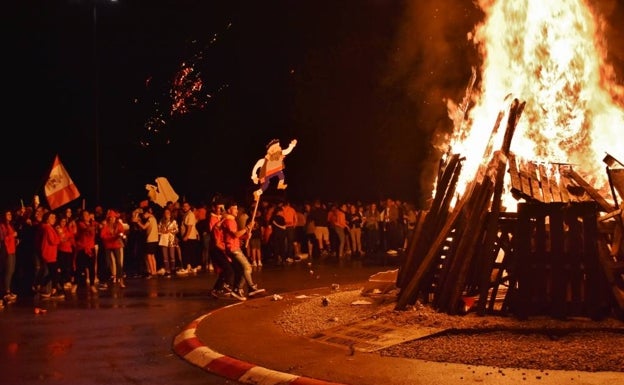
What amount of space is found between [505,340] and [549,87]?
16.6 feet

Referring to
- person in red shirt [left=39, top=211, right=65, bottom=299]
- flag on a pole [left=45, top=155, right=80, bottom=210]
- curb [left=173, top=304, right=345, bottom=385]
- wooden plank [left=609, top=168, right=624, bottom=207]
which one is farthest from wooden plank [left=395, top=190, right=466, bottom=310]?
flag on a pole [left=45, top=155, right=80, bottom=210]

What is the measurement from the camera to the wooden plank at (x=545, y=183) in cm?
958

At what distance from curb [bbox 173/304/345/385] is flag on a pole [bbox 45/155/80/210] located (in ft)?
35.0

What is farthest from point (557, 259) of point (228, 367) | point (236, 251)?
point (236, 251)

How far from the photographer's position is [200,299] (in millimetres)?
14414

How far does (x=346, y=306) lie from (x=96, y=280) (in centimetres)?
886

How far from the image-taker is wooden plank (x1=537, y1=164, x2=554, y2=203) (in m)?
9.58

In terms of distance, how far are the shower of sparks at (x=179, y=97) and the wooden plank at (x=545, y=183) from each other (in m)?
21.5

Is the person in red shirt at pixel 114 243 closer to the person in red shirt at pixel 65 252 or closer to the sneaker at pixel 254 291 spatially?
the person in red shirt at pixel 65 252

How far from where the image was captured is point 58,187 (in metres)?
19.5

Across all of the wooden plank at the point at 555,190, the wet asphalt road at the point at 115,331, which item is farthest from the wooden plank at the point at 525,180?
the wet asphalt road at the point at 115,331

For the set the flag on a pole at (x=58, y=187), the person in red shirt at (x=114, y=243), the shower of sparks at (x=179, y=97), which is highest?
the shower of sparks at (x=179, y=97)

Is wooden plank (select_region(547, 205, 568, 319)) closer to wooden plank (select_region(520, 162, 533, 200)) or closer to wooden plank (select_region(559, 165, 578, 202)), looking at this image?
wooden plank (select_region(520, 162, 533, 200))

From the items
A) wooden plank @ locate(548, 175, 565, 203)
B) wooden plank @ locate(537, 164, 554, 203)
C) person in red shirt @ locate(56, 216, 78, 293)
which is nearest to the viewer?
wooden plank @ locate(537, 164, 554, 203)
